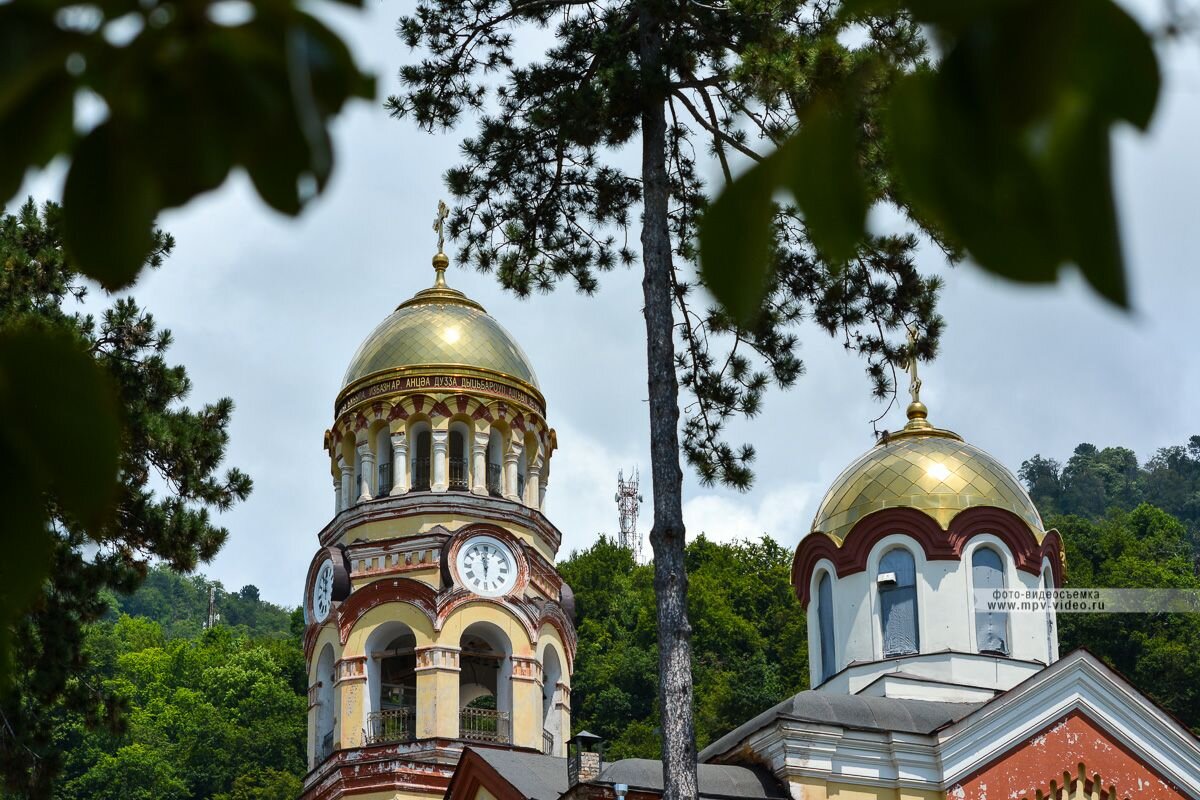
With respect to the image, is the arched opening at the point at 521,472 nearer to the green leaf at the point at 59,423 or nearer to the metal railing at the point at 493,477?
Answer: the metal railing at the point at 493,477

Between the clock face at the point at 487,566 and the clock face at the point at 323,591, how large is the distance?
2.03 meters

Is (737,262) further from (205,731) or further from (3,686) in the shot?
(205,731)

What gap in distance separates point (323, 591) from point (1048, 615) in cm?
1066

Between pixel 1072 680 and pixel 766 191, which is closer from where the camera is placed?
pixel 766 191

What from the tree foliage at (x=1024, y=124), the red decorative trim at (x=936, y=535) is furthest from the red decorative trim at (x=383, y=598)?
the tree foliage at (x=1024, y=124)

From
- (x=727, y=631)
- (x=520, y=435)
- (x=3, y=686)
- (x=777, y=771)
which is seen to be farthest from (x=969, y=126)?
(x=727, y=631)

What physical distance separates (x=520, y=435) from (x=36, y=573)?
2515 centimetres

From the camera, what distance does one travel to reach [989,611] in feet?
69.7

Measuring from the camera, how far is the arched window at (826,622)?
21984 mm

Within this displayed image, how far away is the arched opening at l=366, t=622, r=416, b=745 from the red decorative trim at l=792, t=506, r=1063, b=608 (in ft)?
21.9

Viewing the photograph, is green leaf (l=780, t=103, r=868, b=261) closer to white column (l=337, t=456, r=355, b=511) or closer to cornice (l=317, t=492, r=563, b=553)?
cornice (l=317, t=492, r=563, b=553)

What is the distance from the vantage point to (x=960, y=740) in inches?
728

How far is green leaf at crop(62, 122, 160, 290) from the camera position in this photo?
121 centimetres

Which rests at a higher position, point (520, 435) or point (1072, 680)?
point (520, 435)
